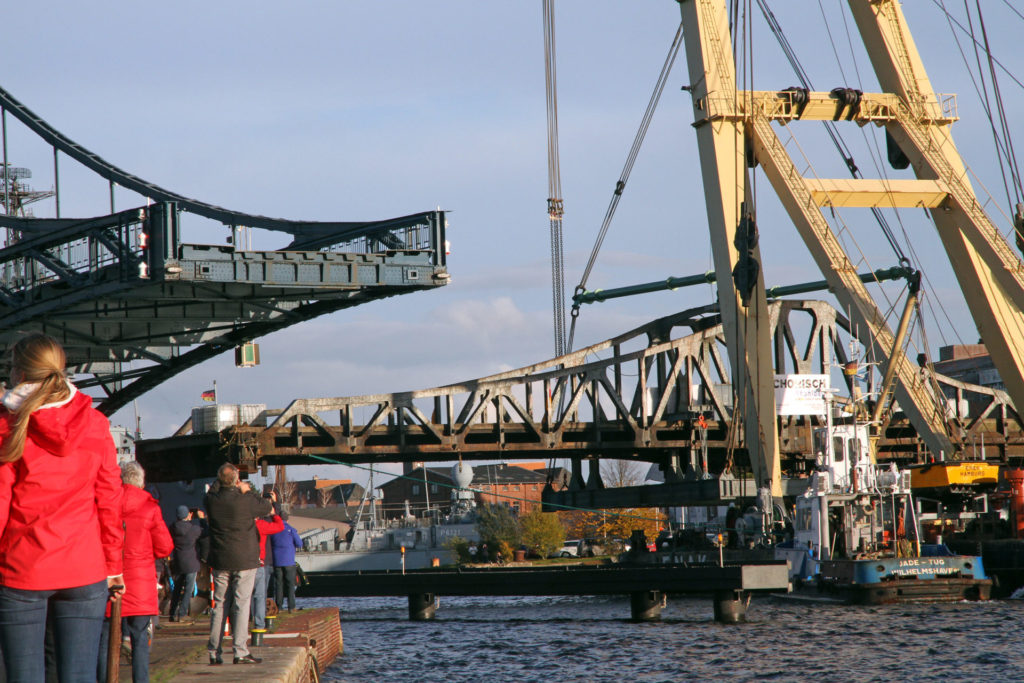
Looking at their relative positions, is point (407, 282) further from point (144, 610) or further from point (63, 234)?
point (144, 610)

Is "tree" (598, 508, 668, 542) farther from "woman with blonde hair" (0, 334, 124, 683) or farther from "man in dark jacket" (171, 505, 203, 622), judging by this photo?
"woman with blonde hair" (0, 334, 124, 683)

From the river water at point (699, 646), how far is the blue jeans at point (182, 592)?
7.65 ft

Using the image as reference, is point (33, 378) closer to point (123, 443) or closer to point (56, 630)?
point (56, 630)

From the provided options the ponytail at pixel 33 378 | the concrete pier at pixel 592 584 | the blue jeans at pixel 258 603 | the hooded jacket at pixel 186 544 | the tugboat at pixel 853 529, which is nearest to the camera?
the ponytail at pixel 33 378

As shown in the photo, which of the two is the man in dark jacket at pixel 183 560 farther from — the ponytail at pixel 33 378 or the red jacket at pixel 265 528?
the ponytail at pixel 33 378

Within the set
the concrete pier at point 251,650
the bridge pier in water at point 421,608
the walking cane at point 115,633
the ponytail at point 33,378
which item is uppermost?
the ponytail at point 33,378

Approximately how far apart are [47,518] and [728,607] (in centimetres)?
2305

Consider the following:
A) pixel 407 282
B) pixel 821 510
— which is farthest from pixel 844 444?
pixel 407 282

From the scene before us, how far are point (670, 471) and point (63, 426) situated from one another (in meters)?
54.4

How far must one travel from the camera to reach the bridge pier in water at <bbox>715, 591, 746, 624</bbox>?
2675cm

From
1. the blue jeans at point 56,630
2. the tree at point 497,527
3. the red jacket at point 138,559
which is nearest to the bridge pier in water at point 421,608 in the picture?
the red jacket at point 138,559

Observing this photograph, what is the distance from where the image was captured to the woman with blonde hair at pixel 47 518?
545 centimetres

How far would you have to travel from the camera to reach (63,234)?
98.6 feet

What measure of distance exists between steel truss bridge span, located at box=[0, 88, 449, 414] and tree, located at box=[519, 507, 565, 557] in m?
40.0
